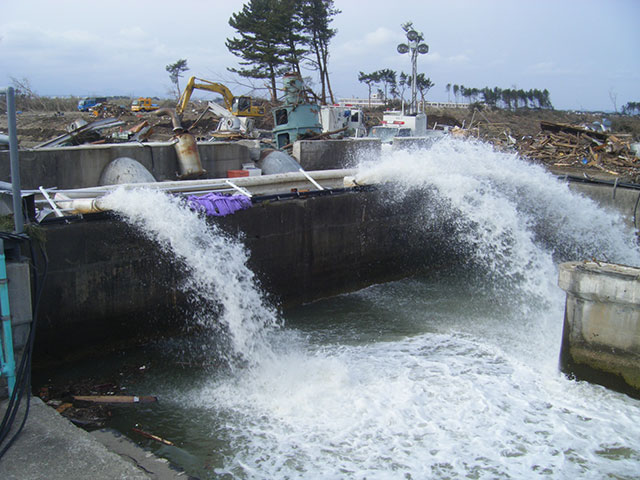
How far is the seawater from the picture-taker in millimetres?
5688

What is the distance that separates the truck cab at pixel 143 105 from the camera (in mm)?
44562

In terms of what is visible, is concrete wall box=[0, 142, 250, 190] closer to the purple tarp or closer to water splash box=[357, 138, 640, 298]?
the purple tarp

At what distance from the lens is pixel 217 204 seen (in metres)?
9.01

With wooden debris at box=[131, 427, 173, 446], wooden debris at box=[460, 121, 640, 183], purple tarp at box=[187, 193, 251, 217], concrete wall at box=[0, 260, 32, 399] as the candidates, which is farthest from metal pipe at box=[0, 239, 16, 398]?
wooden debris at box=[460, 121, 640, 183]

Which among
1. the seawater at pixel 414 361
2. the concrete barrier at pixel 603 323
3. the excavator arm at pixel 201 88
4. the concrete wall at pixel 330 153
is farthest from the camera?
the excavator arm at pixel 201 88

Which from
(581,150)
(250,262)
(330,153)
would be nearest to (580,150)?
(581,150)

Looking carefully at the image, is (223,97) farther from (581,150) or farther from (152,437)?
(152,437)

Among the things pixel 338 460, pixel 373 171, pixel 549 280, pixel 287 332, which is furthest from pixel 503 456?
pixel 373 171

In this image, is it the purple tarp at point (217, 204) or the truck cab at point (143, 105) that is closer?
the purple tarp at point (217, 204)

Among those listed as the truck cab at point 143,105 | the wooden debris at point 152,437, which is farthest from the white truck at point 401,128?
the truck cab at point 143,105

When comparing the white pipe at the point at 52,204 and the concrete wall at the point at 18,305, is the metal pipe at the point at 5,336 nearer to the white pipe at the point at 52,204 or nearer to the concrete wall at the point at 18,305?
the concrete wall at the point at 18,305

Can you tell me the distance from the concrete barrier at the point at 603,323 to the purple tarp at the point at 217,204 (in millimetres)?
5057

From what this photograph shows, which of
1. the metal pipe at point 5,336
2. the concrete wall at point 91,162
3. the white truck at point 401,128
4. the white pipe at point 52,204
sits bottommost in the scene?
the metal pipe at point 5,336

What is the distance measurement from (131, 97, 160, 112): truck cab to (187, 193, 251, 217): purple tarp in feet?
126
